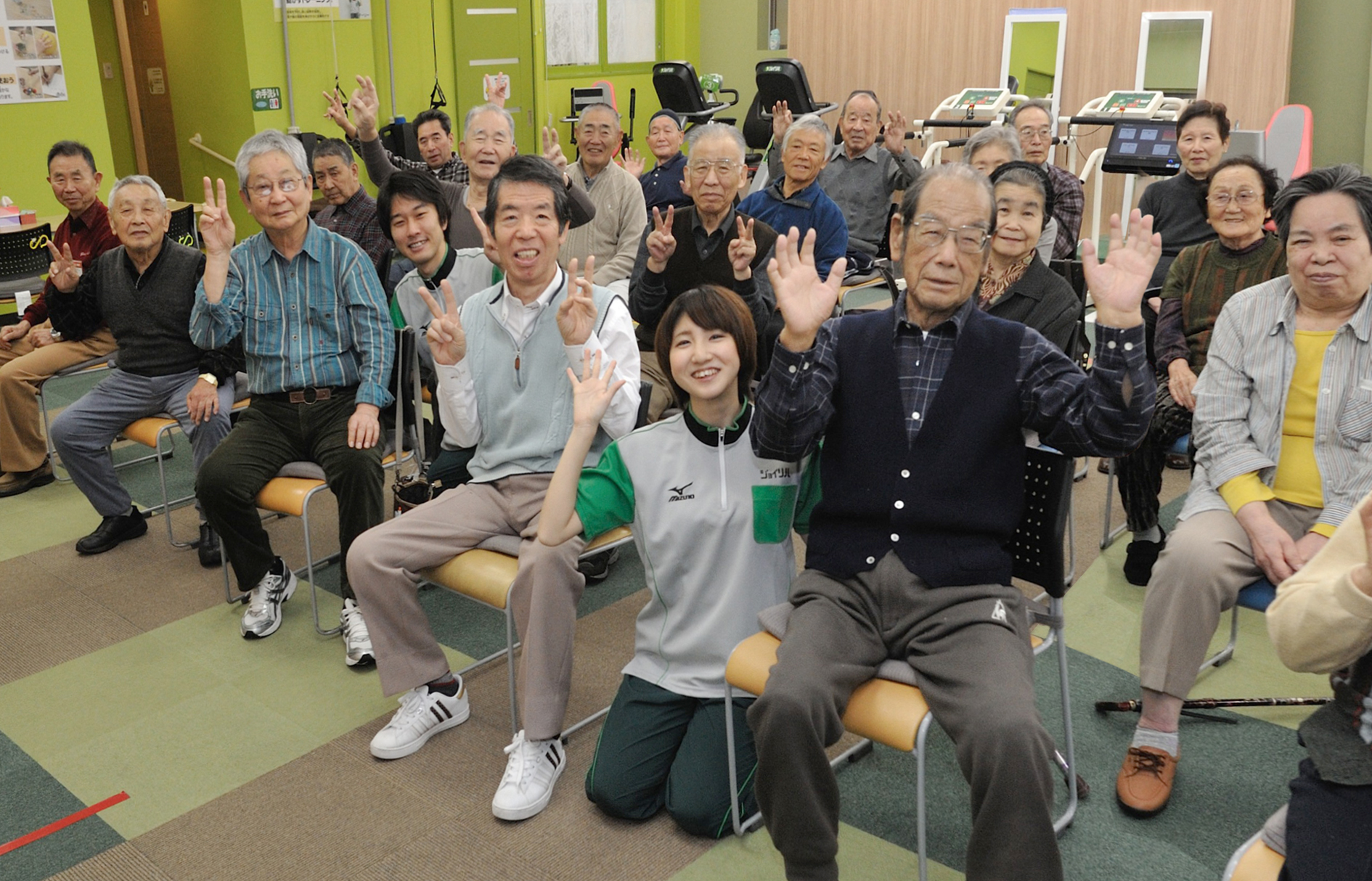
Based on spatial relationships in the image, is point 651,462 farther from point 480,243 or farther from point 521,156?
point 480,243

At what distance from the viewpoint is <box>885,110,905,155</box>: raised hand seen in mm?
6246

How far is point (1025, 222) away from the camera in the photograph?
3.17 meters

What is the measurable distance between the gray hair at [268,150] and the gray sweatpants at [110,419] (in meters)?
0.89

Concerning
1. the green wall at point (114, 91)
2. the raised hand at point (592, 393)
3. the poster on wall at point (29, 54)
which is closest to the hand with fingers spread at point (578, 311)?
the raised hand at point (592, 393)

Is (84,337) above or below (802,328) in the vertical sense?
below

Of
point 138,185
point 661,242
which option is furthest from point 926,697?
point 138,185

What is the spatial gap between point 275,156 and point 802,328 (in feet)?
6.59

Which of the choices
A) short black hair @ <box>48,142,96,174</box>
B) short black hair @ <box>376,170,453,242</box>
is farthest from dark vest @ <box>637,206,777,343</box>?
short black hair @ <box>48,142,96,174</box>

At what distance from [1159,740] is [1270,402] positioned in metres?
0.81

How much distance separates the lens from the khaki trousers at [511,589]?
250 cm

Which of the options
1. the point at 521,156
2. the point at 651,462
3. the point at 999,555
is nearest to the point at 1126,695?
the point at 999,555

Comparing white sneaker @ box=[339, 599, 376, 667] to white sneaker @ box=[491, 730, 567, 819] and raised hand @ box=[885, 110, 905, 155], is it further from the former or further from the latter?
raised hand @ box=[885, 110, 905, 155]

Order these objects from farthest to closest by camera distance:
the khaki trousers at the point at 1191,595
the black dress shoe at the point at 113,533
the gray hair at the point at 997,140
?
1. the gray hair at the point at 997,140
2. the black dress shoe at the point at 113,533
3. the khaki trousers at the point at 1191,595

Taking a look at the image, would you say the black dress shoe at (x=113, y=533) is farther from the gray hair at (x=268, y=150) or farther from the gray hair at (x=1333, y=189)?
the gray hair at (x=1333, y=189)
